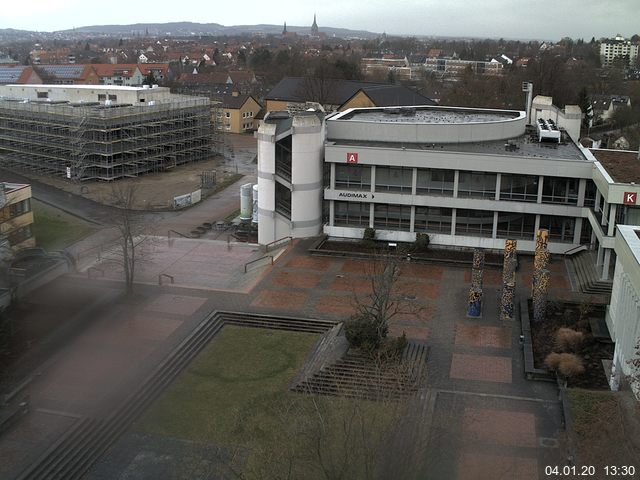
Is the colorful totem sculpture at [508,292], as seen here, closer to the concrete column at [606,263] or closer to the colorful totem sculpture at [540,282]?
the colorful totem sculpture at [540,282]

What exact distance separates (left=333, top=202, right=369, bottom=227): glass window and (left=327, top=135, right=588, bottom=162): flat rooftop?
3.40 m

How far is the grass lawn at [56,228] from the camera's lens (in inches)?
1582

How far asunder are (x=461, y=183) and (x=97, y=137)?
32.5m

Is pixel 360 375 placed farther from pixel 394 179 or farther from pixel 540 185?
pixel 540 185

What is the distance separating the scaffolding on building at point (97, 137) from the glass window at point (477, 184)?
102 ft

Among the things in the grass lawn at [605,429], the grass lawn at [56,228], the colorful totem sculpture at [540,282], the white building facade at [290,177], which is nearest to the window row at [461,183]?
the white building facade at [290,177]

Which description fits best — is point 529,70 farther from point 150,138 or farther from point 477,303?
point 477,303

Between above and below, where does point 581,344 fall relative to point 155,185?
above

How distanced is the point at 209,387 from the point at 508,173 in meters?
19.9

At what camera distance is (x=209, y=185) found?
183ft

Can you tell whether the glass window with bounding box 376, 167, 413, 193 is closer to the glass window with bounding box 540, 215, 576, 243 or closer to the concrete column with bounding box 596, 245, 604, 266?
the glass window with bounding box 540, 215, 576, 243

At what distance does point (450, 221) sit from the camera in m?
37.8

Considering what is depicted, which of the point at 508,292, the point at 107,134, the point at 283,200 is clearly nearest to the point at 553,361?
the point at 508,292

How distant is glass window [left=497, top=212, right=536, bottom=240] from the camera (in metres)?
36.9
